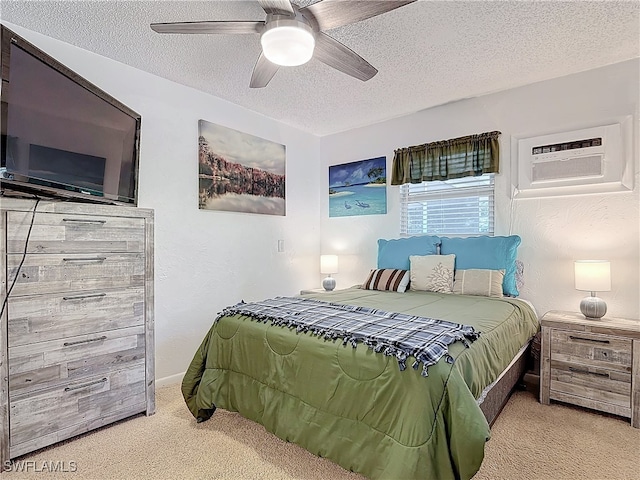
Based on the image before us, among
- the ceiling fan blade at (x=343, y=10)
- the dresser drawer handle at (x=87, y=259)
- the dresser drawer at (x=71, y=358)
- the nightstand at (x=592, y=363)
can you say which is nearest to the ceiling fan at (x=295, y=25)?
the ceiling fan blade at (x=343, y=10)

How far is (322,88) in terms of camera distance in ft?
9.99

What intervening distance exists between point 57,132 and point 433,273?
→ 9.34 ft

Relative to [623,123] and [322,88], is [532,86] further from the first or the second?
Result: [322,88]

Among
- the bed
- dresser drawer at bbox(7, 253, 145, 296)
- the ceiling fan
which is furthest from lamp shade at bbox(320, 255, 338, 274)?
the ceiling fan

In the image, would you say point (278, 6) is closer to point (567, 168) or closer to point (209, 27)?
point (209, 27)

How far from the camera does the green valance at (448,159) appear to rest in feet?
10.5

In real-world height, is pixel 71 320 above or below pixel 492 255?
below

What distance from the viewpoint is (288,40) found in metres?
1.72

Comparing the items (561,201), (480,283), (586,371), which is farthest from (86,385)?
(561,201)

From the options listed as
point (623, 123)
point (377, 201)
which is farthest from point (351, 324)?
point (623, 123)

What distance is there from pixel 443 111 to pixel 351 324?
260cm

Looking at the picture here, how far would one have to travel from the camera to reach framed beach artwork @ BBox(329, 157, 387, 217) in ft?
13.0

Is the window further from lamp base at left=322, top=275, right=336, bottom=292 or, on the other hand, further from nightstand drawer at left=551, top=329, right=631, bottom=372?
nightstand drawer at left=551, top=329, right=631, bottom=372

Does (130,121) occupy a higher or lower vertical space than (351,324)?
higher
